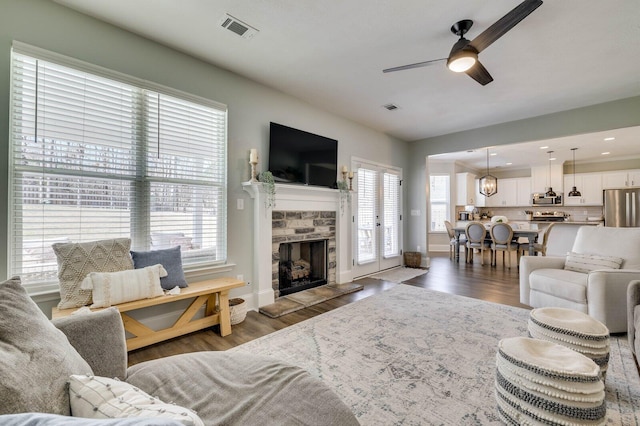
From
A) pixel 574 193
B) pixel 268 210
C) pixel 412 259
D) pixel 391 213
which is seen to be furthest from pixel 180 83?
pixel 574 193

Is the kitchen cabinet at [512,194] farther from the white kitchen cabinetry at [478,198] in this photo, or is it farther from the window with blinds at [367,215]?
the window with blinds at [367,215]

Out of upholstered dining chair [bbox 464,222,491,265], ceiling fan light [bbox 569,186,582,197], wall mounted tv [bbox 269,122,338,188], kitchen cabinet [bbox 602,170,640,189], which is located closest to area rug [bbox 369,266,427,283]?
upholstered dining chair [bbox 464,222,491,265]

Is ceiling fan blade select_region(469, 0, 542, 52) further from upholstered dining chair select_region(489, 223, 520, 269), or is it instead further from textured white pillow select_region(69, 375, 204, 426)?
upholstered dining chair select_region(489, 223, 520, 269)

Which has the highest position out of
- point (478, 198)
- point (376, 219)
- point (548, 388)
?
point (478, 198)

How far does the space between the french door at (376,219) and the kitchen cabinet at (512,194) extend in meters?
5.33

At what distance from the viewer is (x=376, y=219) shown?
205 inches

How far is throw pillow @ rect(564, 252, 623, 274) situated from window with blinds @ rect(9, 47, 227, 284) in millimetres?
3947

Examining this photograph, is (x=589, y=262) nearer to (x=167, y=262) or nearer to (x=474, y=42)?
(x=474, y=42)

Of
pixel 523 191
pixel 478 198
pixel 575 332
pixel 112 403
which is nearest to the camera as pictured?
pixel 112 403

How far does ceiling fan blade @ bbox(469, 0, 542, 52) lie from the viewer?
168 cm

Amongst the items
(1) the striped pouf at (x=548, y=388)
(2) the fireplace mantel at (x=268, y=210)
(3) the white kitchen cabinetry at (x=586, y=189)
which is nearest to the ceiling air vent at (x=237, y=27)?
(2) the fireplace mantel at (x=268, y=210)

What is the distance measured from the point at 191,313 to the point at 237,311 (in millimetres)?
446

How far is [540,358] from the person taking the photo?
1.40m

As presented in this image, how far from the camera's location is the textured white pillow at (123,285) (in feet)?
6.64
